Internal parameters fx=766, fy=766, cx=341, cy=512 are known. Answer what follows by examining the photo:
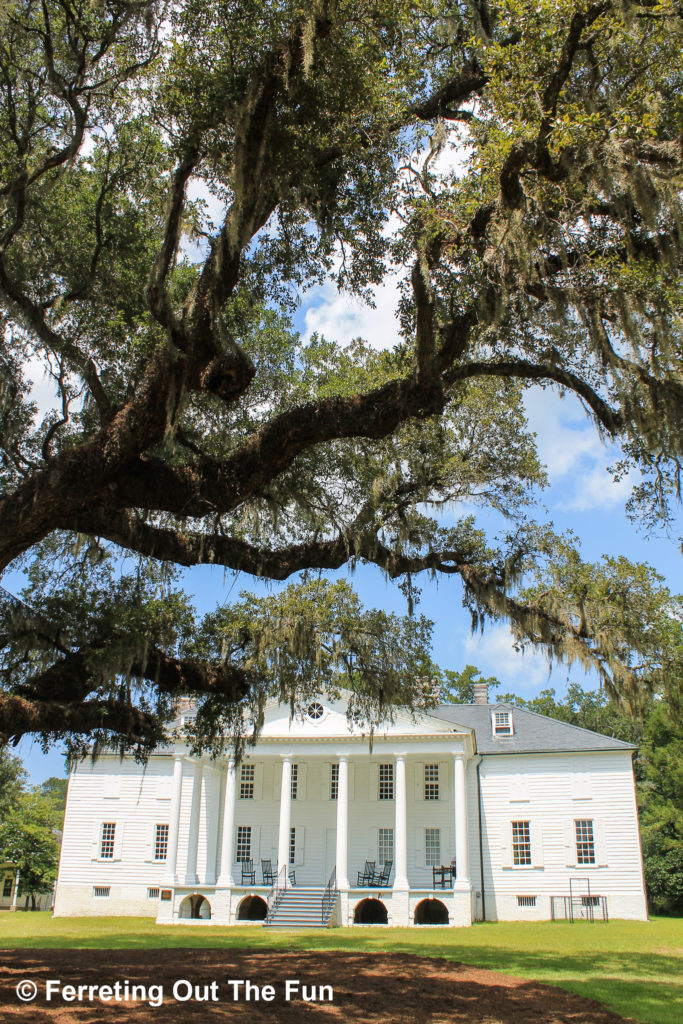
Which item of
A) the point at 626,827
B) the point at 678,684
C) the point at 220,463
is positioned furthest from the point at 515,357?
the point at 626,827

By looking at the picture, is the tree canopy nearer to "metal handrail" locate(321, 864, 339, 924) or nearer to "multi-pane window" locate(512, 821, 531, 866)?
"metal handrail" locate(321, 864, 339, 924)

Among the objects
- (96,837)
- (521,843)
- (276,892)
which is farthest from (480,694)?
(96,837)

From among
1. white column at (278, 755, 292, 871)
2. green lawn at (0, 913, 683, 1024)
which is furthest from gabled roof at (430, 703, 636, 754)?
green lawn at (0, 913, 683, 1024)

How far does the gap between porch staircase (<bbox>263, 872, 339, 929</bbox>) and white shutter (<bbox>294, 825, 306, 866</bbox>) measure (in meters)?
2.47

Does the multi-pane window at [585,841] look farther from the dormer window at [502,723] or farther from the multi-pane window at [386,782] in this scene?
the multi-pane window at [386,782]

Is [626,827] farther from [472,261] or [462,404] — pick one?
[472,261]

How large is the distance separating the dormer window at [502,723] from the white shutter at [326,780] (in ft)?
20.5

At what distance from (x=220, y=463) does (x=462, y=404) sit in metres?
4.38

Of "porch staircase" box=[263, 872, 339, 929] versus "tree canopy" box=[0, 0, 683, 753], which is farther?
"porch staircase" box=[263, 872, 339, 929]

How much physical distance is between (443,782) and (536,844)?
3.60 m

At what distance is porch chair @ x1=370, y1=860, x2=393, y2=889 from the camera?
79.5 ft

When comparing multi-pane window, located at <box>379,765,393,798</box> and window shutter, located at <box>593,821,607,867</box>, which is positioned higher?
multi-pane window, located at <box>379,765,393,798</box>

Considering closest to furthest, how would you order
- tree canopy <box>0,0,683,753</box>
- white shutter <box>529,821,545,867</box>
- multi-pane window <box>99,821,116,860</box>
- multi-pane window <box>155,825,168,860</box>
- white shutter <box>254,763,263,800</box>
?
tree canopy <box>0,0,683,753</box>, white shutter <box>529,821,545,867</box>, white shutter <box>254,763,263,800</box>, multi-pane window <box>155,825,168,860</box>, multi-pane window <box>99,821,116,860</box>

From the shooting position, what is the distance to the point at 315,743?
25359mm
